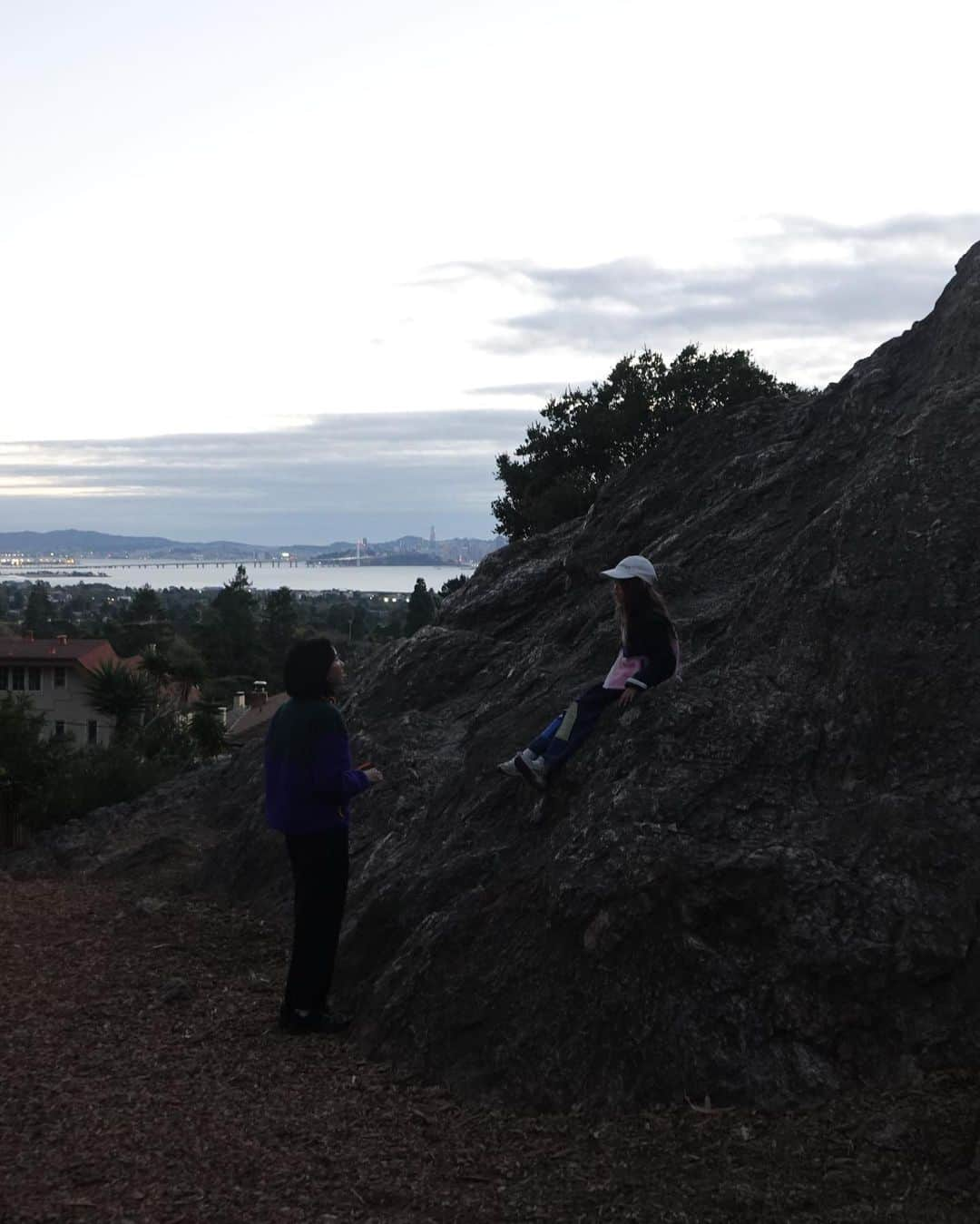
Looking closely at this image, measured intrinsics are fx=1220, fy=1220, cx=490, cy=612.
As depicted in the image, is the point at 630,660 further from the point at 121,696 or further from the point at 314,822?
the point at 121,696

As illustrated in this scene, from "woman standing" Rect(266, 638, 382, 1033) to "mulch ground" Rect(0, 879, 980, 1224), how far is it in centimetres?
29

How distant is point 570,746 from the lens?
7.25m

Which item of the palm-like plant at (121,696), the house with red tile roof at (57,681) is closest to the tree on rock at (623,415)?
the palm-like plant at (121,696)

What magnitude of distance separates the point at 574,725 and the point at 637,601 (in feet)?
2.71

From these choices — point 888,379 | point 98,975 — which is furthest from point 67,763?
point 888,379

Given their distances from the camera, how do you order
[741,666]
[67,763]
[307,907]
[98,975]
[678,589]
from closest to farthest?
[307,907], [741,666], [98,975], [678,589], [67,763]

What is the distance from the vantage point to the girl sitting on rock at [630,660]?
7234mm

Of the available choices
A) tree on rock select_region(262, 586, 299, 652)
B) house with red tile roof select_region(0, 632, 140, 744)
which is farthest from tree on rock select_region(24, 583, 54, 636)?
house with red tile roof select_region(0, 632, 140, 744)

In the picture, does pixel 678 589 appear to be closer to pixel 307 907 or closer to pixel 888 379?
pixel 888 379

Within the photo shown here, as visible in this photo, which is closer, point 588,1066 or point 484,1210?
point 484,1210

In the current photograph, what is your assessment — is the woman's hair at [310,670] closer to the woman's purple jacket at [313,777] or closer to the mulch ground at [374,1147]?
the woman's purple jacket at [313,777]

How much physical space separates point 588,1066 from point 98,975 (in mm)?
3954

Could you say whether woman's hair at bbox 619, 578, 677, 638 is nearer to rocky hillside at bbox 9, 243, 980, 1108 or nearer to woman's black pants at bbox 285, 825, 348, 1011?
rocky hillside at bbox 9, 243, 980, 1108

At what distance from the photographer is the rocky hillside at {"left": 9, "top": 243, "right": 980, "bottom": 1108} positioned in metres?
5.51
